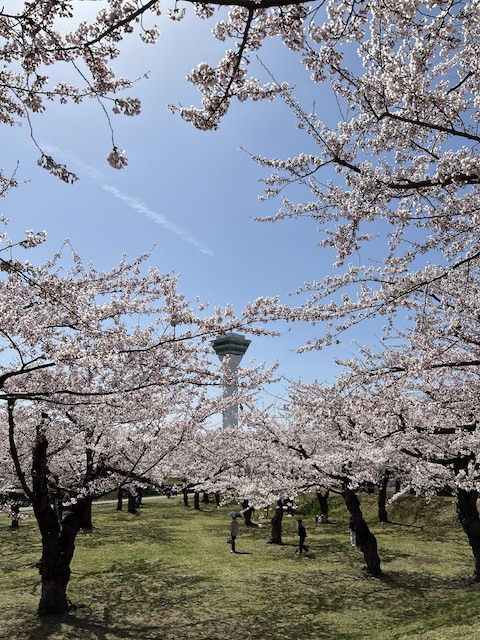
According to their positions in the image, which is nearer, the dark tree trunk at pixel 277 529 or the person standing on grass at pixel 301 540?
the person standing on grass at pixel 301 540

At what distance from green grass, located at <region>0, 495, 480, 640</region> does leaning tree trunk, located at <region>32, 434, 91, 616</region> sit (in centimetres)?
40

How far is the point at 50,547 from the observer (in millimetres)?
9969

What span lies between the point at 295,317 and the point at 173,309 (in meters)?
2.18

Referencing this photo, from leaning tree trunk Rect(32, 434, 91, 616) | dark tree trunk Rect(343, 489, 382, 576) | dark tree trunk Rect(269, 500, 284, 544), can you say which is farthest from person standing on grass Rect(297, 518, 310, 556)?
leaning tree trunk Rect(32, 434, 91, 616)

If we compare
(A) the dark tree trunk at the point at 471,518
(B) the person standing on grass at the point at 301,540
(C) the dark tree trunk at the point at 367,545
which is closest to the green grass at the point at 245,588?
(B) the person standing on grass at the point at 301,540

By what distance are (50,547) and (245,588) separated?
570cm

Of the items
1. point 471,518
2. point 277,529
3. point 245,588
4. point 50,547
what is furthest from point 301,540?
point 50,547

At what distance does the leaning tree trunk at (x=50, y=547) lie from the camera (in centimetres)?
991

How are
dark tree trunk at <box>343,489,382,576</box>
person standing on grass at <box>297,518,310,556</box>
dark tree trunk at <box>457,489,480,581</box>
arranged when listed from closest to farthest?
dark tree trunk at <box>457,489,480,581</box>
dark tree trunk at <box>343,489,382,576</box>
person standing on grass at <box>297,518,310,556</box>

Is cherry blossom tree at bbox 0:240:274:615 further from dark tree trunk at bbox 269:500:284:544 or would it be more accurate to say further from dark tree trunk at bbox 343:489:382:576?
dark tree trunk at bbox 269:500:284:544

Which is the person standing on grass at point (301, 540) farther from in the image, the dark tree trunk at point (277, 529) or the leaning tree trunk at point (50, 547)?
the leaning tree trunk at point (50, 547)

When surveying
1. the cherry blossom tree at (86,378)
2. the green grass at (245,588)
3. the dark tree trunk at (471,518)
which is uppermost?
the cherry blossom tree at (86,378)

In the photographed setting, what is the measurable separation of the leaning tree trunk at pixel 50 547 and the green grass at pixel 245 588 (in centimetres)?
40

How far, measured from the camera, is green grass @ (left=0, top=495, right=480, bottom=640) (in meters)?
9.24
